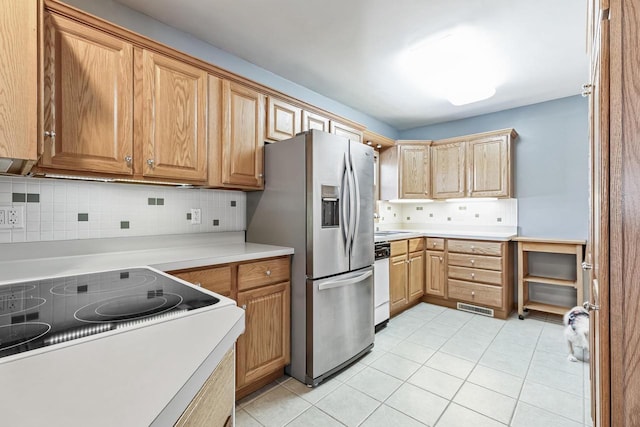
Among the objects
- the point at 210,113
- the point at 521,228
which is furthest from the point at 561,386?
the point at 210,113

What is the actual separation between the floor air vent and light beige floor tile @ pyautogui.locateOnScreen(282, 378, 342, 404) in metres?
2.14

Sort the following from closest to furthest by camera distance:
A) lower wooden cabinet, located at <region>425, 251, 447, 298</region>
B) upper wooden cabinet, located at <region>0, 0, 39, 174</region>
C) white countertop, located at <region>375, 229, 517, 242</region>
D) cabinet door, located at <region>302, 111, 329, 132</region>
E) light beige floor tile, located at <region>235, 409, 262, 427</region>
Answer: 1. upper wooden cabinet, located at <region>0, 0, 39, 174</region>
2. light beige floor tile, located at <region>235, 409, 262, 427</region>
3. cabinet door, located at <region>302, 111, 329, 132</region>
4. white countertop, located at <region>375, 229, 517, 242</region>
5. lower wooden cabinet, located at <region>425, 251, 447, 298</region>

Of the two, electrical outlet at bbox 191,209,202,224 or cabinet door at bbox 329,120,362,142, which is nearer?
electrical outlet at bbox 191,209,202,224

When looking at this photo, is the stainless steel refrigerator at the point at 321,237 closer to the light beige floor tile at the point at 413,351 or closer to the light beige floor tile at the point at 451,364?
the light beige floor tile at the point at 413,351

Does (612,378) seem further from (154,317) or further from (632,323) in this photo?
(154,317)

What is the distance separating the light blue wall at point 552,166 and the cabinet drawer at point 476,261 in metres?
0.74

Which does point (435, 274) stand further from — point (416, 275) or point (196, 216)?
point (196, 216)

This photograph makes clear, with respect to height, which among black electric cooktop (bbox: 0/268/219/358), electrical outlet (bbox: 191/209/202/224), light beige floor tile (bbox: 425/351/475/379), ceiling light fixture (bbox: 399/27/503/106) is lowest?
light beige floor tile (bbox: 425/351/475/379)

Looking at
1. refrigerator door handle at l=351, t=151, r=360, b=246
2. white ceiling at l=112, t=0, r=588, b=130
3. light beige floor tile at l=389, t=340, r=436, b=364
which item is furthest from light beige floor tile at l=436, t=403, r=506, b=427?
white ceiling at l=112, t=0, r=588, b=130

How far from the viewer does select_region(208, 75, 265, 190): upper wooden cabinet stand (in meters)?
2.03

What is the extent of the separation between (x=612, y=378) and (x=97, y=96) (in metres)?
2.32

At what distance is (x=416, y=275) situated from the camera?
3670 millimetres

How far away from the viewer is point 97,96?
60.6 inches

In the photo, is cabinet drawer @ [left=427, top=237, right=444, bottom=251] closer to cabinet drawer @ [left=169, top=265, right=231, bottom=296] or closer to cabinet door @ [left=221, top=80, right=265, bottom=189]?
cabinet door @ [left=221, top=80, right=265, bottom=189]
